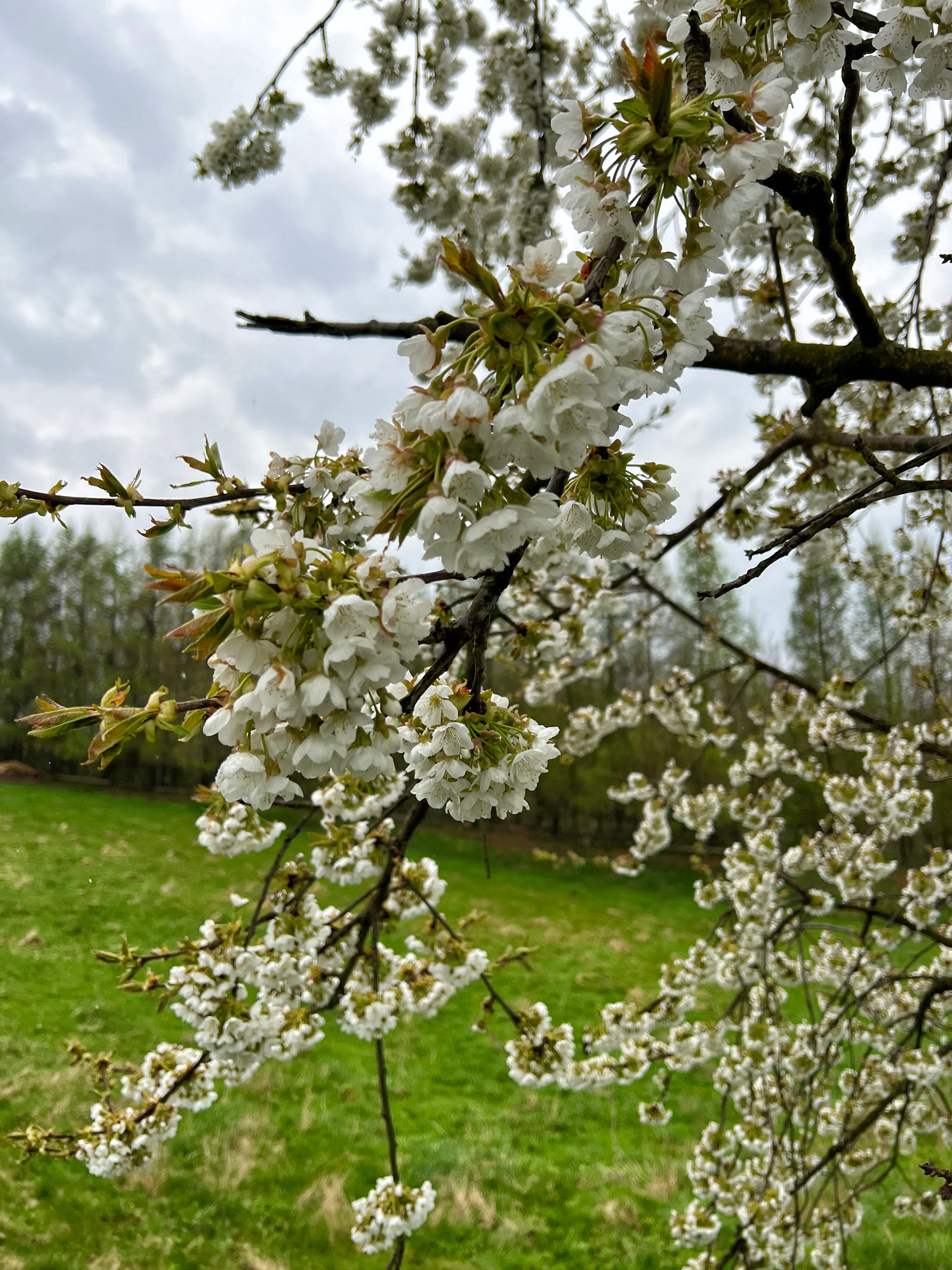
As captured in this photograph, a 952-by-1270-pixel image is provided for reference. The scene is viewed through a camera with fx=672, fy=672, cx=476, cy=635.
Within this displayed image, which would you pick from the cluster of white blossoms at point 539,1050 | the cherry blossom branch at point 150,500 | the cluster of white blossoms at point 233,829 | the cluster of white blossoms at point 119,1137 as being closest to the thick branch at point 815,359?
the cherry blossom branch at point 150,500

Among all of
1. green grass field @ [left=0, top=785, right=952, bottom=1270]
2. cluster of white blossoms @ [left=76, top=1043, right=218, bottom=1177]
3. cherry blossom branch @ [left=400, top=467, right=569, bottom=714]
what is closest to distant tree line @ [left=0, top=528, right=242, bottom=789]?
green grass field @ [left=0, top=785, right=952, bottom=1270]

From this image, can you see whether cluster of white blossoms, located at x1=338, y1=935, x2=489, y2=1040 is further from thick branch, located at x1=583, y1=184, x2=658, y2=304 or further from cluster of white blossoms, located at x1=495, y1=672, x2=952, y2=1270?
thick branch, located at x1=583, y1=184, x2=658, y2=304

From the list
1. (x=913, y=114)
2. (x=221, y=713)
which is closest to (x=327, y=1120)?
(x=221, y=713)

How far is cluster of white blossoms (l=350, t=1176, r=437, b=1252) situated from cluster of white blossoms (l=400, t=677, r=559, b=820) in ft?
5.77

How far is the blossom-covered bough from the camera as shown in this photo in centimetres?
68

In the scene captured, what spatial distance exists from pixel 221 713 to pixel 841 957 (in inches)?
189

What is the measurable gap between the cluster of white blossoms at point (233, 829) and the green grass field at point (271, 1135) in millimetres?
1994

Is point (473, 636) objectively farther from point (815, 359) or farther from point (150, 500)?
point (815, 359)

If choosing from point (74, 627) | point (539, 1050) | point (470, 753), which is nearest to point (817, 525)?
point (470, 753)

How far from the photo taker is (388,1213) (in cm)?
197

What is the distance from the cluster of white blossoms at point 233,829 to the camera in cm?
235

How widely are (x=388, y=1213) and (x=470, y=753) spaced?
1942 millimetres

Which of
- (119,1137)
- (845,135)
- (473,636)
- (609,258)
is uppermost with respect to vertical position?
(845,135)

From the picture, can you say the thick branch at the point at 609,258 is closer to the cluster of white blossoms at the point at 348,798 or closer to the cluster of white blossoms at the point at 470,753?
the cluster of white blossoms at the point at 470,753
